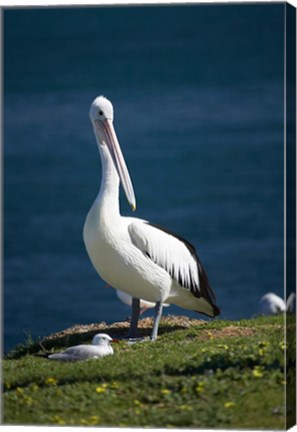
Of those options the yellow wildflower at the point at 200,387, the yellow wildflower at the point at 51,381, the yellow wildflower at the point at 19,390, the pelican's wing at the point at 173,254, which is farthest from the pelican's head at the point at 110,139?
the yellow wildflower at the point at 200,387

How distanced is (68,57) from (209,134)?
1.39m

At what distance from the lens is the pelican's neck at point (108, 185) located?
13.2 metres

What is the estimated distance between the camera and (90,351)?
496 inches

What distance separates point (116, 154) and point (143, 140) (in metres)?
0.31

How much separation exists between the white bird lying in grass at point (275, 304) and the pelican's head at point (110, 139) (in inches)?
61.5

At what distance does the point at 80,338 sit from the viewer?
13.7m

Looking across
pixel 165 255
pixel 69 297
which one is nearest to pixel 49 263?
pixel 69 297

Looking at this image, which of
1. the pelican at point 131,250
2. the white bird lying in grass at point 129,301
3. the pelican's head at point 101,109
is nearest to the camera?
the pelican's head at point 101,109

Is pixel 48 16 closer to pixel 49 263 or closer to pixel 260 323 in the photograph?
pixel 49 263

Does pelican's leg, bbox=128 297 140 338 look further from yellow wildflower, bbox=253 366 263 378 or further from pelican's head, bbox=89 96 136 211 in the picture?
yellow wildflower, bbox=253 366 263 378

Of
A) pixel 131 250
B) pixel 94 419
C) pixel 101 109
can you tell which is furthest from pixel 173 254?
pixel 94 419

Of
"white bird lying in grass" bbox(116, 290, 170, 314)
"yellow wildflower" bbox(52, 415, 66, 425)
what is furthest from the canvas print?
"white bird lying in grass" bbox(116, 290, 170, 314)

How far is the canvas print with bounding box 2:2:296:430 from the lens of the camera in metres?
11.8

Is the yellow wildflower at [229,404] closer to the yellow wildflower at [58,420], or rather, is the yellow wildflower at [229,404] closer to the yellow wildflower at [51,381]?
the yellow wildflower at [58,420]
